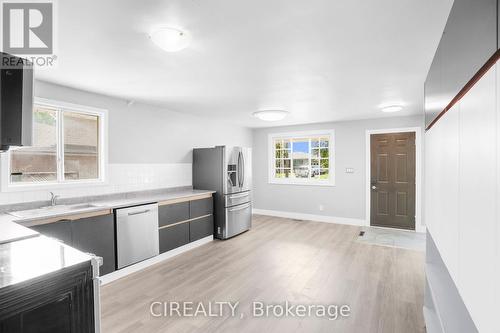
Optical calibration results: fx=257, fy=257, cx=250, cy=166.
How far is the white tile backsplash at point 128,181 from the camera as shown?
9.67 feet

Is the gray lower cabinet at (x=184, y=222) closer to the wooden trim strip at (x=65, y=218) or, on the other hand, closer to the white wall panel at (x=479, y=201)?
the wooden trim strip at (x=65, y=218)

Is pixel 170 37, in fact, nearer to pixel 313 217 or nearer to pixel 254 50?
pixel 254 50

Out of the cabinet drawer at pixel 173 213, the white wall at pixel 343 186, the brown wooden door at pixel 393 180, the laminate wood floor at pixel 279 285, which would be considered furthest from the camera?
the white wall at pixel 343 186

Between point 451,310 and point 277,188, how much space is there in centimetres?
533

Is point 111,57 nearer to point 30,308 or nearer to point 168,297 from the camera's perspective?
point 30,308

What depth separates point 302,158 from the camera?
6.55 meters

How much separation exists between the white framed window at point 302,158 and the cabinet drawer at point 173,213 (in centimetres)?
326

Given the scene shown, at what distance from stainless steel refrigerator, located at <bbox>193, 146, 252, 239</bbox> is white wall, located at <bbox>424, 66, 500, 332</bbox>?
12.0 ft

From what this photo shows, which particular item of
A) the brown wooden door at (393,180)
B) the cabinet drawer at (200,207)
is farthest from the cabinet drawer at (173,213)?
the brown wooden door at (393,180)

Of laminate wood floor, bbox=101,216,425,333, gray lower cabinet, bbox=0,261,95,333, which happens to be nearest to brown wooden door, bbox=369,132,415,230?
laminate wood floor, bbox=101,216,425,333

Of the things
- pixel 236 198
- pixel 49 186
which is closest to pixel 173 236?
Result: pixel 236 198

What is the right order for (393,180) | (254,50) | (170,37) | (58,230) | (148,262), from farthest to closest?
(393,180)
(148,262)
(58,230)
(254,50)
(170,37)

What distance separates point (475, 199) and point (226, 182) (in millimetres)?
4028

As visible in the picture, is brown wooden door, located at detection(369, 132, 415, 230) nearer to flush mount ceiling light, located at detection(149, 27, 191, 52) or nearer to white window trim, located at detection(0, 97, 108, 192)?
flush mount ceiling light, located at detection(149, 27, 191, 52)
